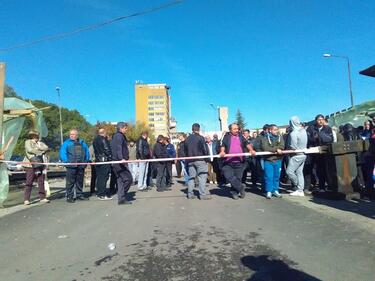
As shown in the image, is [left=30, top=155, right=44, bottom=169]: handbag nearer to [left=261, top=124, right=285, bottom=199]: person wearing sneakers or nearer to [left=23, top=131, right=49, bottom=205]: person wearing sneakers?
[left=23, top=131, right=49, bottom=205]: person wearing sneakers

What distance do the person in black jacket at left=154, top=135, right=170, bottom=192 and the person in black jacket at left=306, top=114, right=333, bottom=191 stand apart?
4859 millimetres

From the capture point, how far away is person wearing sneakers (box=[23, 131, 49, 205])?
34.6ft

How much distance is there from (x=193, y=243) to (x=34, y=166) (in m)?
6.44

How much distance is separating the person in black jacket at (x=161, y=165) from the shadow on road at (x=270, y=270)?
28.2 feet

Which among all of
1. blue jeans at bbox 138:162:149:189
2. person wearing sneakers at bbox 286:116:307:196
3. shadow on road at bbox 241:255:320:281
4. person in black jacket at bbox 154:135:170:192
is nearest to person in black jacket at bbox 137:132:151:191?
blue jeans at bbox 138:162:149:189

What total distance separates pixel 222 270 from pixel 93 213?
16.2 feet

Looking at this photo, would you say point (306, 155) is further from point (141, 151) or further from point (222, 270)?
point (222, 270)

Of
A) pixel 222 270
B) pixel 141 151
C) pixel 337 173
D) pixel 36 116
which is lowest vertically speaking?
pixel 222 270

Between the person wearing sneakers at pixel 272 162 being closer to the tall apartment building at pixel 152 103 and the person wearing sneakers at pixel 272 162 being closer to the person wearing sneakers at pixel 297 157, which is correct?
the person wearing sneakers at pixel 297 157

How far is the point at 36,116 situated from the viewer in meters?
15.5

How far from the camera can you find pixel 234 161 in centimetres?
1063

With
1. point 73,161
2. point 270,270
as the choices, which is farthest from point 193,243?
point 73,161

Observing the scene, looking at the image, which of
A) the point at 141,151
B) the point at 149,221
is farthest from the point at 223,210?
the point at 141,151

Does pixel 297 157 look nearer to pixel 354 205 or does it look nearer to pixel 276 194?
pixel 276 194
